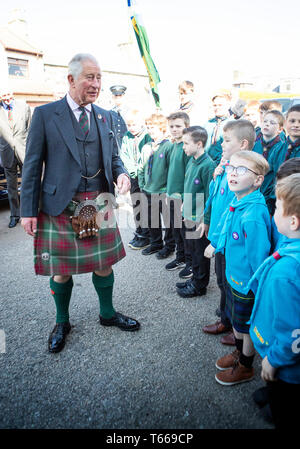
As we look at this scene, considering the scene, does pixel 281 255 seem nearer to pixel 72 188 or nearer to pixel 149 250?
pixel 72 188

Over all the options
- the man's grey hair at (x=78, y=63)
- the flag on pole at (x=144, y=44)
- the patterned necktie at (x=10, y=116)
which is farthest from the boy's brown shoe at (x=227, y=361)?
the flag on pole at (x=144, y=44)

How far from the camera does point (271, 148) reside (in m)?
2.76

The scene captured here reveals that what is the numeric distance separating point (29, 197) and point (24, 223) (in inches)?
6.7

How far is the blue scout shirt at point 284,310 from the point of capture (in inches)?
42.1

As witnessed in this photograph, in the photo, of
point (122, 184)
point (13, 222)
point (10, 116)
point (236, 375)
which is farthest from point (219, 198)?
point (10, 116)

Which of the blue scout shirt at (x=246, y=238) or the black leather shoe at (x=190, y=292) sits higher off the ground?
the blue scout shirt at (x=246, y=238)

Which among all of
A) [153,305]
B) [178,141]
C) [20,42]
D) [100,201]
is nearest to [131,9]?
[178,141]

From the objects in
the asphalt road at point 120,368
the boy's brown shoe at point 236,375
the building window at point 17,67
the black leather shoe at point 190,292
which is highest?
the building window at point 17,67

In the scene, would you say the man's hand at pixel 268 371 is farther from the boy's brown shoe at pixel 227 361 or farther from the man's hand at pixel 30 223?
the man's hand at pixel 30 223

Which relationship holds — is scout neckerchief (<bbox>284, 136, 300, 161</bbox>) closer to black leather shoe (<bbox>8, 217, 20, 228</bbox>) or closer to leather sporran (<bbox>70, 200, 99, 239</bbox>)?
leather sporran (<bbox>70, 200, 99, 239</bbox>)

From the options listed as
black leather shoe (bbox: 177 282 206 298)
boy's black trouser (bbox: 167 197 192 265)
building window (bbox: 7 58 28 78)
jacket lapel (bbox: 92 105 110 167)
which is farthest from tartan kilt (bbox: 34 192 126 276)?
building window (bbox: 7 58 28 78)

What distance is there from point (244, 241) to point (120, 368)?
1.10 m

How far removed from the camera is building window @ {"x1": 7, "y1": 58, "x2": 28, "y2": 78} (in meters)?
18.7

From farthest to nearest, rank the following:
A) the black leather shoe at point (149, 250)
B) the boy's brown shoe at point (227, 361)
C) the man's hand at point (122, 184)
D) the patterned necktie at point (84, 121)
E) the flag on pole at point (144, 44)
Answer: the flag on pole at point (144, 44) → the black leather shoe at point (149, 250) → the man's hand at point (122, 184) → the patterned necktie at point (84, 121) → the boy's brown shoe at point (227, 361)
